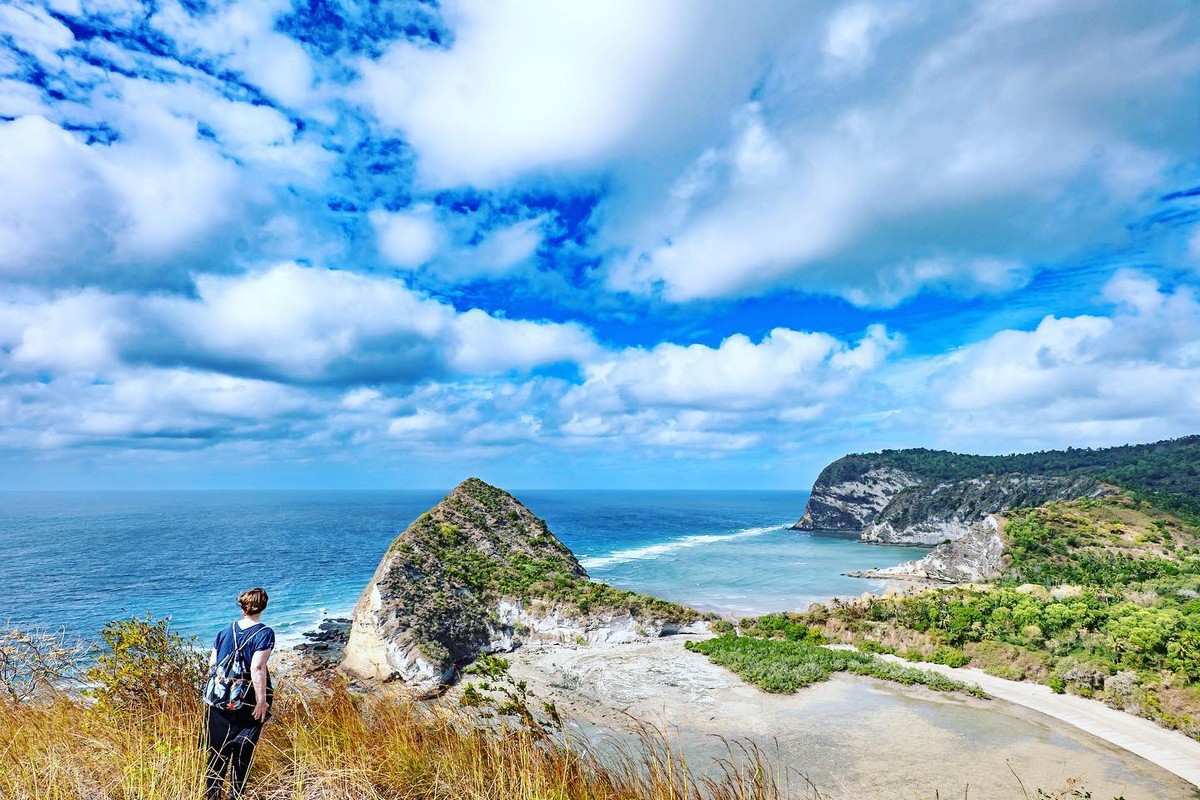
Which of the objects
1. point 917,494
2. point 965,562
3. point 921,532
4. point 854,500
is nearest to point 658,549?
point 965,562

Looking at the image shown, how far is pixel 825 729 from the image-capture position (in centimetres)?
2131

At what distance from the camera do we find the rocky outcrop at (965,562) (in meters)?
60.6

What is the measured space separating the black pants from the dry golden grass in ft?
0.37

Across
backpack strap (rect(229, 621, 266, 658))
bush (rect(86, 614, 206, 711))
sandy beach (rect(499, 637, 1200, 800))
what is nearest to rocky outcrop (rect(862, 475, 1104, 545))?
sandy beach (rect(499, 637, 1200, 800))

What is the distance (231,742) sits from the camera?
199 inches

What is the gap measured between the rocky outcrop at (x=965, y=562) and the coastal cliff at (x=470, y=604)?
41.0 m

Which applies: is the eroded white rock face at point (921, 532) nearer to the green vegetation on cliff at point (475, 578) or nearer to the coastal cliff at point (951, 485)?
the coastal cliff at point (951, 485)

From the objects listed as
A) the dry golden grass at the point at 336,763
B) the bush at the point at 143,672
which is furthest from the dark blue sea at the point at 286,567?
the dry golden grass at the point at 336,763

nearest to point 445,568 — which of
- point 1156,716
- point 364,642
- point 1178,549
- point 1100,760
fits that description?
point 364,642

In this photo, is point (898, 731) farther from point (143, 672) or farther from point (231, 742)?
point (143, 672)

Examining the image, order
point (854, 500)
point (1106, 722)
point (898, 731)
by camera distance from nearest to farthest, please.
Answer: point (898, 731) → point (1106, 722) → point (854, 500)

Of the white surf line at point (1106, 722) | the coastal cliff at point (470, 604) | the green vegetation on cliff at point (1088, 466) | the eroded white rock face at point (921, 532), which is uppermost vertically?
the green vegetation on cliff at point (1088, 466)

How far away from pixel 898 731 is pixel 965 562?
54.3 metres

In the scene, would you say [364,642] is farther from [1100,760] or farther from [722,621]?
[1100,760]
